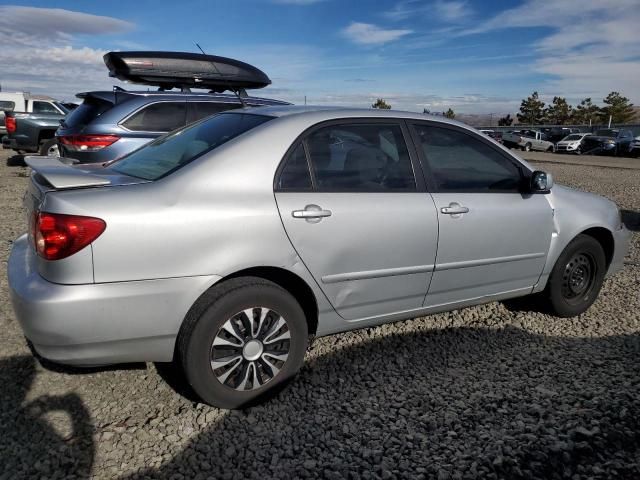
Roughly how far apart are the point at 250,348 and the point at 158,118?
504 cm

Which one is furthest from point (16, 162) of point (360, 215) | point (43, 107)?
point (360, 215)

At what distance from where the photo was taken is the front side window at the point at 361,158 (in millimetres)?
3051

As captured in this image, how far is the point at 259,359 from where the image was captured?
112 inches

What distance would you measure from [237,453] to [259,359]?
51 cm

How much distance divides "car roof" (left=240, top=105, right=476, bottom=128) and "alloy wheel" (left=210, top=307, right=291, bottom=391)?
120 cm

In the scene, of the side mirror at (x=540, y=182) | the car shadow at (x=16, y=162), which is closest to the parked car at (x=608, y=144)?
the car shadow at (x=16, y=162)

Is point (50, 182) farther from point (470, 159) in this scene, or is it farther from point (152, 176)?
point (470, 159)

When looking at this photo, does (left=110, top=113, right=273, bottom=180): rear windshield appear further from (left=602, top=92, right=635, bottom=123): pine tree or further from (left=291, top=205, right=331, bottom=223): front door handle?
(left=602, top=92, right=635, bottom=123): pine tree

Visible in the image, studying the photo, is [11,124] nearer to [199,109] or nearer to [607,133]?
[199,109]

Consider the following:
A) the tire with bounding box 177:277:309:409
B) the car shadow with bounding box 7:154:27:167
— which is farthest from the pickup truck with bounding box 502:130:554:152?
the tire with bounding box 177:277:309:409

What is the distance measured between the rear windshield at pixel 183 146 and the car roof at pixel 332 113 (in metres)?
0.11

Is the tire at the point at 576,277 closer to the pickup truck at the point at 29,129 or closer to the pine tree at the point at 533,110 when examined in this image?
the pickup truck at the point at 29,129

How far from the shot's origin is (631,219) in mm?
8594

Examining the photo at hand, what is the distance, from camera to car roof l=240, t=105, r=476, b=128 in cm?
317
